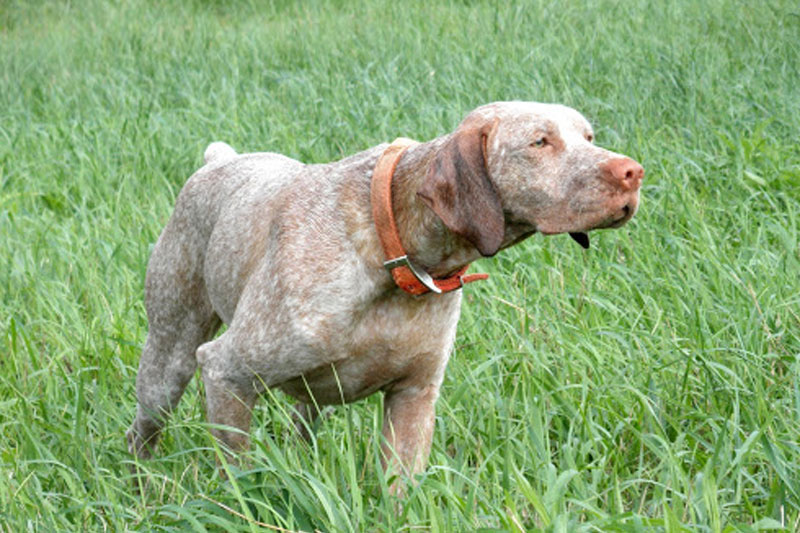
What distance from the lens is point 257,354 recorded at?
3219 millimetres

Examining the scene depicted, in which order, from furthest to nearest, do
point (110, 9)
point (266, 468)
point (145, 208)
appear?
point (110, 9) → point (145, 208) → point (266, 468)

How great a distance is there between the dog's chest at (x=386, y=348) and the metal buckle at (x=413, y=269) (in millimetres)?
109

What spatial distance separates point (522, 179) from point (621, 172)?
0.86 feet

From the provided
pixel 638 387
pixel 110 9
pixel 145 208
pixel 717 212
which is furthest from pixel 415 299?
pixel 110 9

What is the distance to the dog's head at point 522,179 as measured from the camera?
9.23 ft

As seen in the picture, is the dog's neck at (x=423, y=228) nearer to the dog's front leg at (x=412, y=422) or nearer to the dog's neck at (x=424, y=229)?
the dog's neck at (x=424, y=229)

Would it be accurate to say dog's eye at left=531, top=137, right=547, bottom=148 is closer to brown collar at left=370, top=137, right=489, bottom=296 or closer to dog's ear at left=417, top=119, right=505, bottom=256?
dog's ear at left=417, top=119, right=505, bottom=256

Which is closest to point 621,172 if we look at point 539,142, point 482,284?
point 539,142

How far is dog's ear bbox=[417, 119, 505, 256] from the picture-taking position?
2.90 m

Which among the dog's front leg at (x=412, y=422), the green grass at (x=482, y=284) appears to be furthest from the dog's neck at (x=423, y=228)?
the green grass at (x=482, y=284)

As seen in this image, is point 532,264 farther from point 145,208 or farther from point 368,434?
point 145,208

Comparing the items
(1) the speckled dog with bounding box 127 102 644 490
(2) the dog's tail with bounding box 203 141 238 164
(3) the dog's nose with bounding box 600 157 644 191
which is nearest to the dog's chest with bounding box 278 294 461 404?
(1) the speckled dog with bounding box 127 102 644 490

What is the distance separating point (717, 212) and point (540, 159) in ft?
7.89

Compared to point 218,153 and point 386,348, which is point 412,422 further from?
point 218,153
